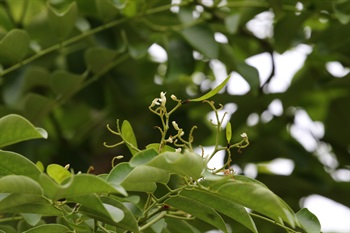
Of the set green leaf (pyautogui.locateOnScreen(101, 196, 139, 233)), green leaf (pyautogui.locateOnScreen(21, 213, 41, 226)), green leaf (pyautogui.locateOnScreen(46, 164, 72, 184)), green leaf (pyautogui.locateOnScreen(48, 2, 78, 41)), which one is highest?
green leaf (pyautogui.locateOnScreen(46, 164, 72, 184))

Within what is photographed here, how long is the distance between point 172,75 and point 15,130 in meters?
0.66

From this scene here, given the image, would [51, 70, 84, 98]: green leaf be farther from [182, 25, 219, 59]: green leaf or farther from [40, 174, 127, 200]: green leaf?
[40, 174, 127, 200]: green leaf

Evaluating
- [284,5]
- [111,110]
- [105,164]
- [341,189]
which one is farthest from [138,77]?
[341,189]

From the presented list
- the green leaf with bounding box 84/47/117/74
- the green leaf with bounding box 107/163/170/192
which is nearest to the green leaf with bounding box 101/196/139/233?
the green leaf with bounding box 107/163/170/192

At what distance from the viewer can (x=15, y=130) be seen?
77cm

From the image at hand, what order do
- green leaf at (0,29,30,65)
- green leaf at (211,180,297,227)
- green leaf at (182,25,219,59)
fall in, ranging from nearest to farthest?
green leaf at (211,180,297,227) < green leaf at (0,29,30,65) < green leaf at (182,25,219,59)

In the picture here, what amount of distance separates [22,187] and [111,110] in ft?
3.32

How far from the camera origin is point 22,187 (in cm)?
69

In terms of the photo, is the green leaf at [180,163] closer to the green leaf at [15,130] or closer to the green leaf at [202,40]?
the green leaf at [15,130]

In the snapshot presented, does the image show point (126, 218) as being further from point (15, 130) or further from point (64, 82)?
point (64, 82)

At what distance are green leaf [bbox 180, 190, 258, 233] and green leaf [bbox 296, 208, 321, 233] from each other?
0.21 ft

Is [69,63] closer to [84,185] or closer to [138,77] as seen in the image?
[138,77]

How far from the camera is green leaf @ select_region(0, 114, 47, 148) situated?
0.75 m

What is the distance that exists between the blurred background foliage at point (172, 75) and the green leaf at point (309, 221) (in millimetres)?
579
